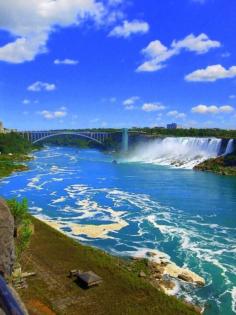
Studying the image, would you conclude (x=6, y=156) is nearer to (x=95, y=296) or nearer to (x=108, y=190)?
(x=108, y=190)

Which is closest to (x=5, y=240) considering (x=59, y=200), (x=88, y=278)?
(x=88, y=278)

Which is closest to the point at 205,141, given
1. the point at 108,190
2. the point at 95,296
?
the point at 108,190

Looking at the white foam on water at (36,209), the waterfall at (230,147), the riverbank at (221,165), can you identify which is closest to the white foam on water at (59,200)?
the white foam on water at (36,209)

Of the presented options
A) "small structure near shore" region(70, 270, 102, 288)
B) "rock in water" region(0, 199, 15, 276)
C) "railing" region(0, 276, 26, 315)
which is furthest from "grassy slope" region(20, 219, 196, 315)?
"railing" region(0, 276, 26, 315)

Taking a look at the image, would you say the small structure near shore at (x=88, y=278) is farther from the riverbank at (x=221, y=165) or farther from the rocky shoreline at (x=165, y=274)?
the riverbank at (x=221, y=165)

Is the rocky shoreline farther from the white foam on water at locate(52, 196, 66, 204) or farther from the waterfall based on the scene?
the waterfall

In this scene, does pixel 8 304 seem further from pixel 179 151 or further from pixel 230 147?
pixel 179 151

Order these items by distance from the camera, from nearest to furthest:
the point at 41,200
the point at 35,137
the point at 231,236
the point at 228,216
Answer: the point at 231,236, the point at 228,216, the point at 41,200, the point at 35,137
